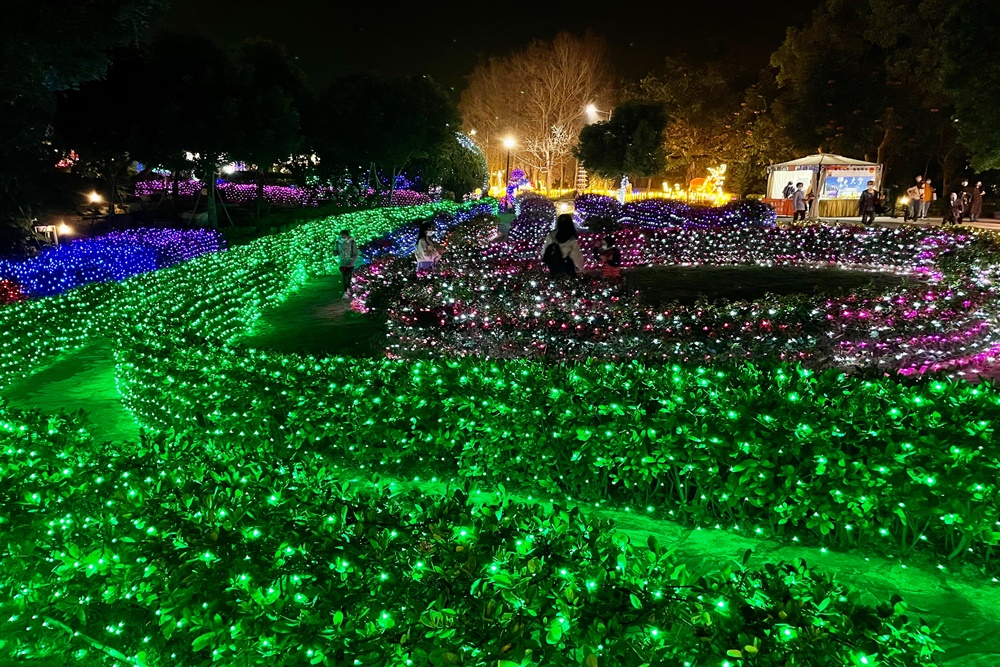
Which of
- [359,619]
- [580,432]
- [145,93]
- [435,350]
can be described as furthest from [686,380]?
[145,93]

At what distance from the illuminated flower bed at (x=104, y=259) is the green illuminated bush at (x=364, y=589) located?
1182 cm

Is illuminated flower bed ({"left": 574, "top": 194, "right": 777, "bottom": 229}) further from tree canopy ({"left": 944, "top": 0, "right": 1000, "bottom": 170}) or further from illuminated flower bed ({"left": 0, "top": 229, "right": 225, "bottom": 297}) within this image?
illuminated flower bed ({"left": 0, "top": 229, "right": 225, "bottom": 297})

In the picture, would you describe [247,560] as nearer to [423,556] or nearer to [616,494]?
[423,556]

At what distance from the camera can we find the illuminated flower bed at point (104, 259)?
13484 millimetres

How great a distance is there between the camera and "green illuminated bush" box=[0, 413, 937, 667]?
2199mm

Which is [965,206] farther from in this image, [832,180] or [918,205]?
[832,180]

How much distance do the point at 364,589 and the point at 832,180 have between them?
30.1 meters

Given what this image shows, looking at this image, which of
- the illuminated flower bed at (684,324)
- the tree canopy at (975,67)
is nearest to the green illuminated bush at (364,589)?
the illuminated flower bed at (684,324)

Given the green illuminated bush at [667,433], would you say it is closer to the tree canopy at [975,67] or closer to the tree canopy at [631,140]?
the tree canopy at [975,67]

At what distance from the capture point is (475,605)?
239 centimetres

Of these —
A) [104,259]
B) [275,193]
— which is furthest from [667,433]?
[275,193]

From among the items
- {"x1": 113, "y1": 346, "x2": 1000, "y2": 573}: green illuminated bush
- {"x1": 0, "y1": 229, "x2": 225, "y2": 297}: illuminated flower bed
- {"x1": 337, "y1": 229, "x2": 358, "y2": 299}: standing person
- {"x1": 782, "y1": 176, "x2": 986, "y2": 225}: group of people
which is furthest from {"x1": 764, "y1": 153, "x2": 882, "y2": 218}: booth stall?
{"x1": 113, "y1": 346, "x2": 1000, "y2": 573}: green illuminated bush

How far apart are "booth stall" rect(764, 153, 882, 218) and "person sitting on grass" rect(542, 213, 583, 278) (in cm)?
2153

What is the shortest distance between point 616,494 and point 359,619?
2.78m
